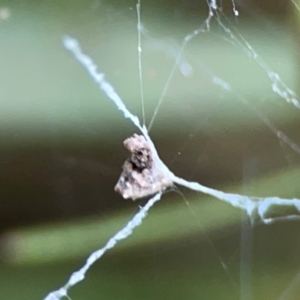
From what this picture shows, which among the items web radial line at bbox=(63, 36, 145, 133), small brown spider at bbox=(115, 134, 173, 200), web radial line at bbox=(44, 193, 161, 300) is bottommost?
web radial line at bbox=(44, 193, 161, 300)

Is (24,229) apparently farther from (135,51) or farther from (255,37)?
(255,37)

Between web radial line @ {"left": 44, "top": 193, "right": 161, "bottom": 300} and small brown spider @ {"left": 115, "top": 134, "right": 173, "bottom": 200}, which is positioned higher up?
small brown spider @ {"left": 115, "top": 134, "right": 173, "bottom": 200}

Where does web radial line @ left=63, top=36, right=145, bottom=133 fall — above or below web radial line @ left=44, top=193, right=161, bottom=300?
above

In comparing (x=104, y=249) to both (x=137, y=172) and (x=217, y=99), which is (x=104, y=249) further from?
(x=217, y=99)

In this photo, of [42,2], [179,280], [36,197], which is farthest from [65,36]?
[179,280]

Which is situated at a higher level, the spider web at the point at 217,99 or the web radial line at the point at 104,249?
the spider web at the point at 217,99

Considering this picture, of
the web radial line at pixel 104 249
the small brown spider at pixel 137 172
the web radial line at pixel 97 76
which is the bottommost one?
the web radial line at pixel 104 249

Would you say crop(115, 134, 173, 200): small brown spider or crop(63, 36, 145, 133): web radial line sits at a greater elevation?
crop(63, 36, 145, 133): web radial line
